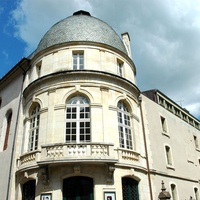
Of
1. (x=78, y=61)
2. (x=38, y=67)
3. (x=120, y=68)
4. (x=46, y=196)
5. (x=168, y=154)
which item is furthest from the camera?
(x=168, y=154)

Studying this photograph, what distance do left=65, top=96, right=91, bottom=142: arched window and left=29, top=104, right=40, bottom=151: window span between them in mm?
2249

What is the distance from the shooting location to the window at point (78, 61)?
17.0 meters

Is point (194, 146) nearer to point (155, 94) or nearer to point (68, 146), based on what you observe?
point (155, 94)

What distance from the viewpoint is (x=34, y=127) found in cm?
1617

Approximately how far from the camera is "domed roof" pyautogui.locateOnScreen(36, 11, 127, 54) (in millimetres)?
18094

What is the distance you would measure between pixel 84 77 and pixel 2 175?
864 centimetres

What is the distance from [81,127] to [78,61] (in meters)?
4.87

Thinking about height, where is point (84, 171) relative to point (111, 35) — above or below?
below

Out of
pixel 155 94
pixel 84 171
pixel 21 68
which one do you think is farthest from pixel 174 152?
pixel 21 68

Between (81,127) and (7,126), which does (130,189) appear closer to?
(81,127)

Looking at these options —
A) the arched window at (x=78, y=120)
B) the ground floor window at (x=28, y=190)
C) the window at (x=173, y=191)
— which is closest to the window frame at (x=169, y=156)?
the window at (x=173, y=191)

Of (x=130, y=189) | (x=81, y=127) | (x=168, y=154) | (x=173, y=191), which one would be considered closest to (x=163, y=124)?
(x=168, y=154)

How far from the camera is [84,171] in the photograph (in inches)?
533

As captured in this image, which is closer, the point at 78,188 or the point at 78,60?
the point at 78,188
